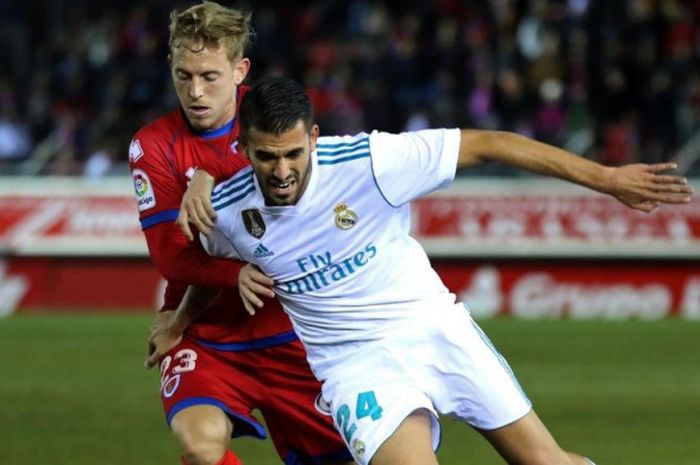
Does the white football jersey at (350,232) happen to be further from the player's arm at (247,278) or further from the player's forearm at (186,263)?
the player's forearm at (186,263)

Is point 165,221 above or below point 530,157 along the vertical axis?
below

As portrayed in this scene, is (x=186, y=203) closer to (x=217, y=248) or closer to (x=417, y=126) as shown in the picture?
(x=217, y=248)

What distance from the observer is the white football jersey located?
5488mm

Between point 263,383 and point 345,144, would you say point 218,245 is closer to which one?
point 345,144

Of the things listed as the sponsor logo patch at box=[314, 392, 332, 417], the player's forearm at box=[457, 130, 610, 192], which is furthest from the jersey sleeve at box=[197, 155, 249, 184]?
the sponsor logo patch at box=[314, 392, 332, 417]

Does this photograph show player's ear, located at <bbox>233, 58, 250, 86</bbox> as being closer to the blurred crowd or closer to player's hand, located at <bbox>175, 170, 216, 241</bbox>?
player's hand, located at <bbox>175, 170, 216, 241</bbox>

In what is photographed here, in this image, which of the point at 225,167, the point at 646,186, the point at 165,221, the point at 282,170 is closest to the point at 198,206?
the point at 282,170

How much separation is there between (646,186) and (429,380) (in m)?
1.03

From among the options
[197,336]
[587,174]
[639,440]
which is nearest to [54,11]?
[639,440]

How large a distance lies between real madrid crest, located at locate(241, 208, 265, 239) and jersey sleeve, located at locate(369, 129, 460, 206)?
46 cm

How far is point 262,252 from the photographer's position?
18.5 feet

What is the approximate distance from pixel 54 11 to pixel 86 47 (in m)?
1.23

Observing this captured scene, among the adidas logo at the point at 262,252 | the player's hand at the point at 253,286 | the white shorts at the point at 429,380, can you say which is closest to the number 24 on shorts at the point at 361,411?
the white shorts at the point at 429,380

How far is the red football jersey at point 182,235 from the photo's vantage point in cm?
595
